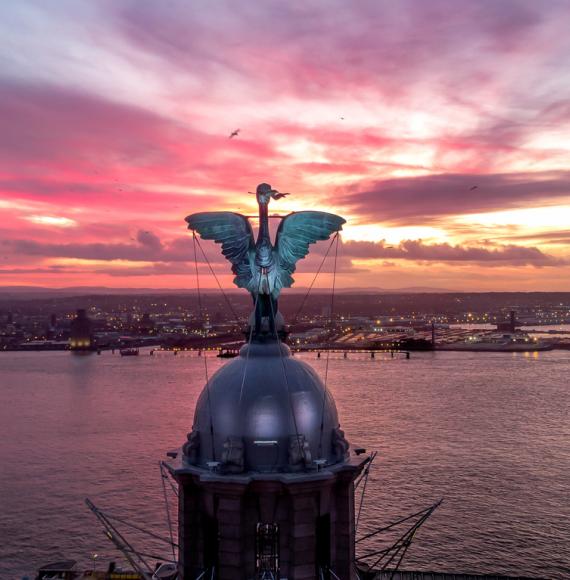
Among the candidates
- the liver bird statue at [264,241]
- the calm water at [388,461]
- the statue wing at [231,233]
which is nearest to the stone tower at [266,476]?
the liver bird statue at [264,241]

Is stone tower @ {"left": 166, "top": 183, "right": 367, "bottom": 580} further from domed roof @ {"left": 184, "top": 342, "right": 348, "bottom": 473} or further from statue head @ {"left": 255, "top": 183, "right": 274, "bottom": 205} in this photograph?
statue head @ {"left": 255, "top": 183, "right": 274, "bottom": 205}

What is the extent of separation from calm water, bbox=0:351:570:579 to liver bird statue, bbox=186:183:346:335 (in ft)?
83.9

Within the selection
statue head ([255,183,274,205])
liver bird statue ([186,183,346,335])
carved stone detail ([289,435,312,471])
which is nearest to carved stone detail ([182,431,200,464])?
carved stone detail ([289,435,312,471])

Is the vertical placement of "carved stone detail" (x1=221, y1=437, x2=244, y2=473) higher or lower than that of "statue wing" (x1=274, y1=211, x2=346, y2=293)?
lower

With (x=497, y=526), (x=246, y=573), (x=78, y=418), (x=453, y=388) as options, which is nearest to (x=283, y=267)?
(x=246, y=573)

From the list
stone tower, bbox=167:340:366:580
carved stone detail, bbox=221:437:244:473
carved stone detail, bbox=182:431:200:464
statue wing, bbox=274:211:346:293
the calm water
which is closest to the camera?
carved stone detail, bbox=221:437:244:473

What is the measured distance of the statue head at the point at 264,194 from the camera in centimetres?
1159

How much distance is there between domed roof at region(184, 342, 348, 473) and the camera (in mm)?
10125

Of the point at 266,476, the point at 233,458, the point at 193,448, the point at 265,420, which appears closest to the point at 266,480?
the point at 266,476

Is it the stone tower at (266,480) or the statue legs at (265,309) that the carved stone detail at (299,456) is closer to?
the stone tower at (266,480)

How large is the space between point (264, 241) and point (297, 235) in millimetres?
558

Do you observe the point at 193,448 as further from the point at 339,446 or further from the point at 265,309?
the point at 265,309

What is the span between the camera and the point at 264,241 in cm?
1152

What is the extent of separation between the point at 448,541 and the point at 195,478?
97.0 feet
